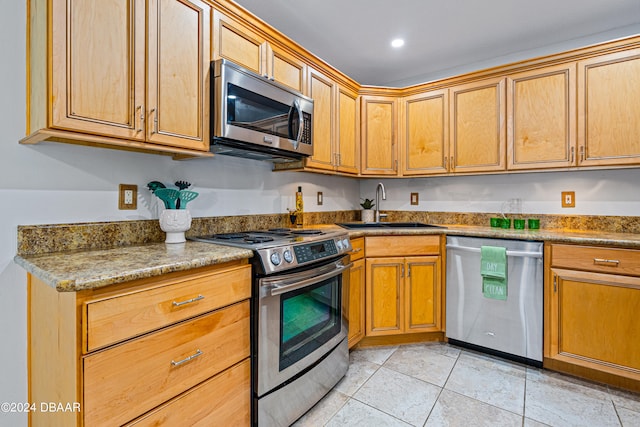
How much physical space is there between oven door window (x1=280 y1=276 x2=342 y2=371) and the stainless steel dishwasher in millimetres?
1004

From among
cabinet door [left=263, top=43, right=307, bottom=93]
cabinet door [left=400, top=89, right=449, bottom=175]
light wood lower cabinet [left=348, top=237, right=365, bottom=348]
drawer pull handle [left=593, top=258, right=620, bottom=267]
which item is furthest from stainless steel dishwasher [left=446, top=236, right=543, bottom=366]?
cabinet door [left=263, top=43, right=307, bottom=93]

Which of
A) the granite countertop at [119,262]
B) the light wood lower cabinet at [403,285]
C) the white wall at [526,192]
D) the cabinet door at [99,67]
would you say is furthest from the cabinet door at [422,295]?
the cabinet door at [99,67]

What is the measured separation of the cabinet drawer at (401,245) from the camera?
2.42m

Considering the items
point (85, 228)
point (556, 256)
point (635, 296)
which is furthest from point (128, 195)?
point (635, 296)

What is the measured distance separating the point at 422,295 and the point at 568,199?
54.0 inches

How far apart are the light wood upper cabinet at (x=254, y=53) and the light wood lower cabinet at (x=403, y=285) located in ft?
4.26

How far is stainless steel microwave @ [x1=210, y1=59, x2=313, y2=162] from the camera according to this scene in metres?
1.64

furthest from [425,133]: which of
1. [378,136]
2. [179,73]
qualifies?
[179,73]

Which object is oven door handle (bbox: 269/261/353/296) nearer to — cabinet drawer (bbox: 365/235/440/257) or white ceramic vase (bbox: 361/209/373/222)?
cabinet drawer (bbox: 365/235/440/257)

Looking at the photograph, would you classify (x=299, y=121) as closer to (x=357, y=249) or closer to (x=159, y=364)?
(x=357, y=249)

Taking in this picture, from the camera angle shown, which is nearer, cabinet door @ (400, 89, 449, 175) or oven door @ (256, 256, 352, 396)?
oven door @ (256, 256, 352, 396)

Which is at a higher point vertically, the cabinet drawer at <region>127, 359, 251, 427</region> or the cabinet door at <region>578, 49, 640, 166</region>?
the cabinet door at <region>578, 49, 640, 166</region>

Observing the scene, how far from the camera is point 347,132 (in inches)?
109

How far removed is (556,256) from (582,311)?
0.36 metres
